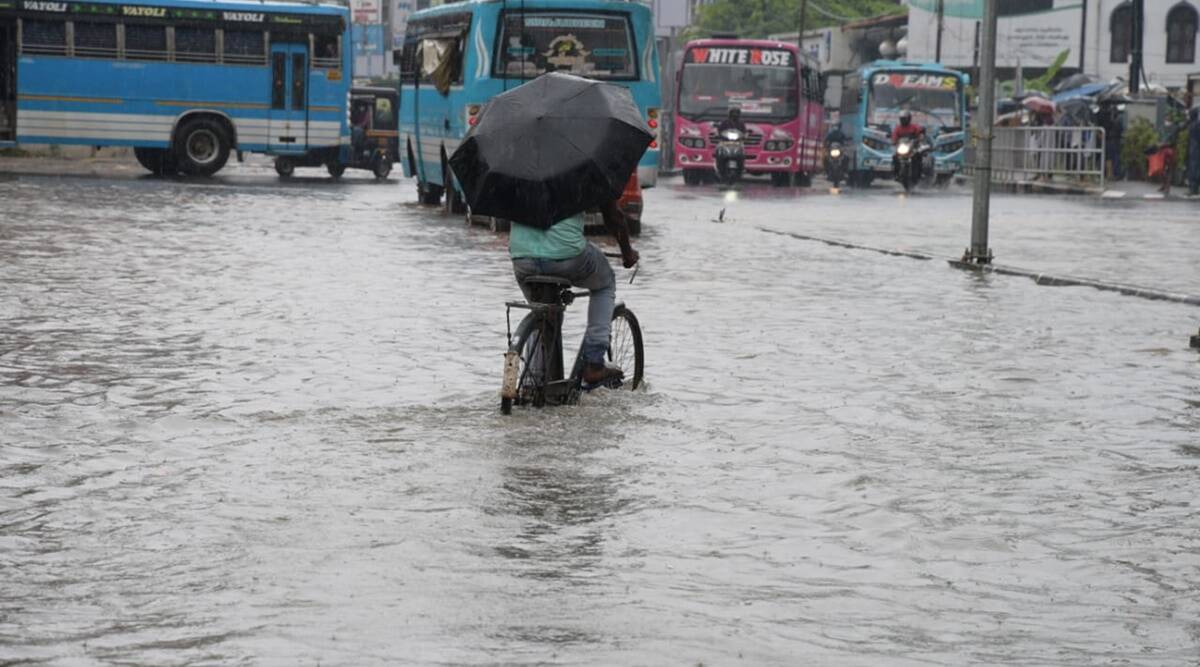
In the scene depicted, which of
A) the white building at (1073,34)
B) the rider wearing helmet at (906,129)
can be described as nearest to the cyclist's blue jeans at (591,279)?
the rider wearing helmet at (906,129)

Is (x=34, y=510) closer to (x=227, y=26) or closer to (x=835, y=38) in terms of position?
(x=227, y=26)

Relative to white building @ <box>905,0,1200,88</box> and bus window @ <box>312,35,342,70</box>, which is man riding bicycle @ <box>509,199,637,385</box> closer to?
bus window @ <box>312,35,342,70</box>

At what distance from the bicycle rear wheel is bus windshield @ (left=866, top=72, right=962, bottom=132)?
38.3 metres

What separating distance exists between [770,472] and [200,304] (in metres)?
6.93

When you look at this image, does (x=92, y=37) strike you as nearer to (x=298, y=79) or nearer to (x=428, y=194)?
(x=298, y=79)

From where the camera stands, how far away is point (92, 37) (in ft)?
123

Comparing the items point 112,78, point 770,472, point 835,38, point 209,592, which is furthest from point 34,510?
point 835,38

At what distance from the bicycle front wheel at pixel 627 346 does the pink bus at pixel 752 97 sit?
32.7 metres

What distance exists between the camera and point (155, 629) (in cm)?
542

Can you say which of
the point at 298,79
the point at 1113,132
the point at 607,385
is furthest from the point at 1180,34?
the point at 607,385

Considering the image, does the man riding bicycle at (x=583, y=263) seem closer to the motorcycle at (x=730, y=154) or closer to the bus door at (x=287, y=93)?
the bus door at (x=287, y=93)

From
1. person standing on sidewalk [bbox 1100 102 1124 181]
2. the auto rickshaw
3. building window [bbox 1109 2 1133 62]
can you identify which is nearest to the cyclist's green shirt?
the auto rickshaw

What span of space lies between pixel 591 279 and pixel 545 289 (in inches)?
10.3

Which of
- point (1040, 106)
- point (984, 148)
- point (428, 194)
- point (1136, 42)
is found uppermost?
point (1136, 42)
